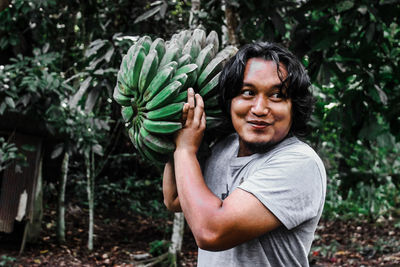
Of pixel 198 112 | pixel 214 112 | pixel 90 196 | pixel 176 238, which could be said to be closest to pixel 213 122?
pixel 214 112

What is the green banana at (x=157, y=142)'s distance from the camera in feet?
4.30

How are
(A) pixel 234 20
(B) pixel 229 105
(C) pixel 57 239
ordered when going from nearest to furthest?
(B) pixel 229 105, (A) pixel 234 20, (C) pixel 57 239

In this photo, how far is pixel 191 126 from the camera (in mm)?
1294

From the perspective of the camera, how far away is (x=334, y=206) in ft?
24.9

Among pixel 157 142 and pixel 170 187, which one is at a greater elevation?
pixel 157 142

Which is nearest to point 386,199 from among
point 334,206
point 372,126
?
point 334,206

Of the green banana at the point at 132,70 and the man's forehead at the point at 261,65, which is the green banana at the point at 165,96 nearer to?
the green banana at the point at 132,70

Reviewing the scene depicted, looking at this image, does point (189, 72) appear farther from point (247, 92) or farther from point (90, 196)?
point (90, 196)

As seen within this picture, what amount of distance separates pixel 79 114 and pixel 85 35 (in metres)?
1.23

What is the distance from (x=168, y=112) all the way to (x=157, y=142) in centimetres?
10

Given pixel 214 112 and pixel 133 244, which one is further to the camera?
pixel 133 244

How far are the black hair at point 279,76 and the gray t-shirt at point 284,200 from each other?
4.2 inches

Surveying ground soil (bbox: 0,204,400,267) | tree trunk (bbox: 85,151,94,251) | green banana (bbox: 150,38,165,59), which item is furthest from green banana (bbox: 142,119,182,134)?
tree trunk (bbox: 85,151,94,251)

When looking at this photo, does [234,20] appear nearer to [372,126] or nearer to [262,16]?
[262,16]
